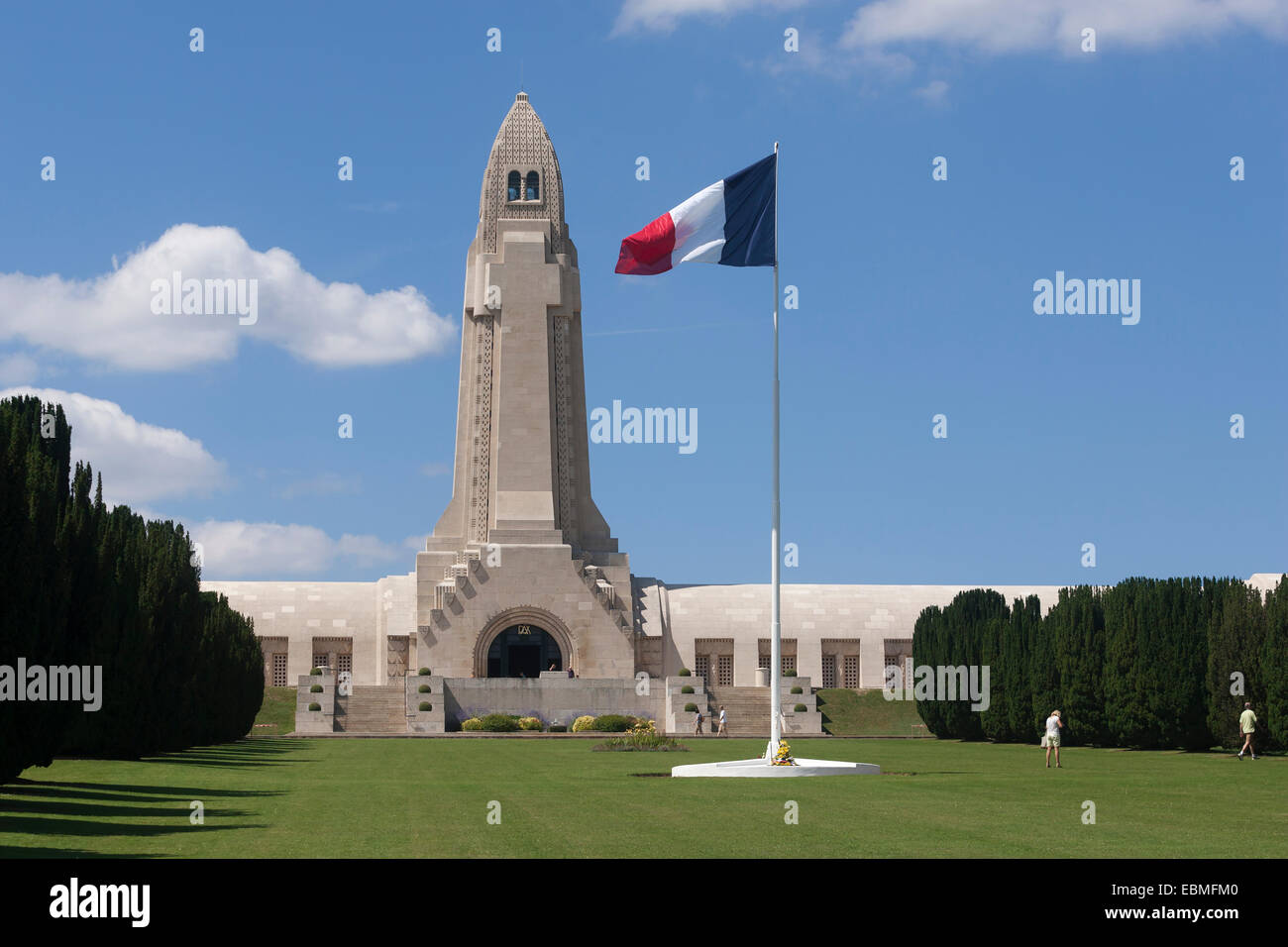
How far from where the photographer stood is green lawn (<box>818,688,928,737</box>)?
62812 mm

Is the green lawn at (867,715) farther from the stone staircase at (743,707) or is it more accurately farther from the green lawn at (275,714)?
the green lawn at (275,714)

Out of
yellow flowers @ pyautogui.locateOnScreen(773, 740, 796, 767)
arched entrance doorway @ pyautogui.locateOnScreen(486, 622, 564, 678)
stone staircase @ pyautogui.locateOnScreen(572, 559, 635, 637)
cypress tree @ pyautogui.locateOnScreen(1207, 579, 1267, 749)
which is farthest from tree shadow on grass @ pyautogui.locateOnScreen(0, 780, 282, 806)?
arched entrance doorway @ pyautogui.locateOnScreen(486, 622, 564, 678)

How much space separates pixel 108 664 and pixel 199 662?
9.16 m

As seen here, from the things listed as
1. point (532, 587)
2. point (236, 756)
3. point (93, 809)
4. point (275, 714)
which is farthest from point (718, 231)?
point (532, 587)

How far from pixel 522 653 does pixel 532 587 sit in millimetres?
3891

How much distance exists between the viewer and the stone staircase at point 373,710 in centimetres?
6053

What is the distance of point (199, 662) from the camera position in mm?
41094

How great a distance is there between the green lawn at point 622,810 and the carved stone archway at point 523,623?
36.6 m

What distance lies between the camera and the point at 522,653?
7375 centimetres

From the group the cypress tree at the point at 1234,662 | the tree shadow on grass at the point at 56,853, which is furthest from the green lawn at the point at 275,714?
the tree shadow on grass at the point at 56,853

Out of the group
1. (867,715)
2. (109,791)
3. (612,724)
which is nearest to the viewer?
(109,791)

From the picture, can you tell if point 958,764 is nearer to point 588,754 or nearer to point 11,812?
point 588,754

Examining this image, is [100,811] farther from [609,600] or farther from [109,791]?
[609,600]
